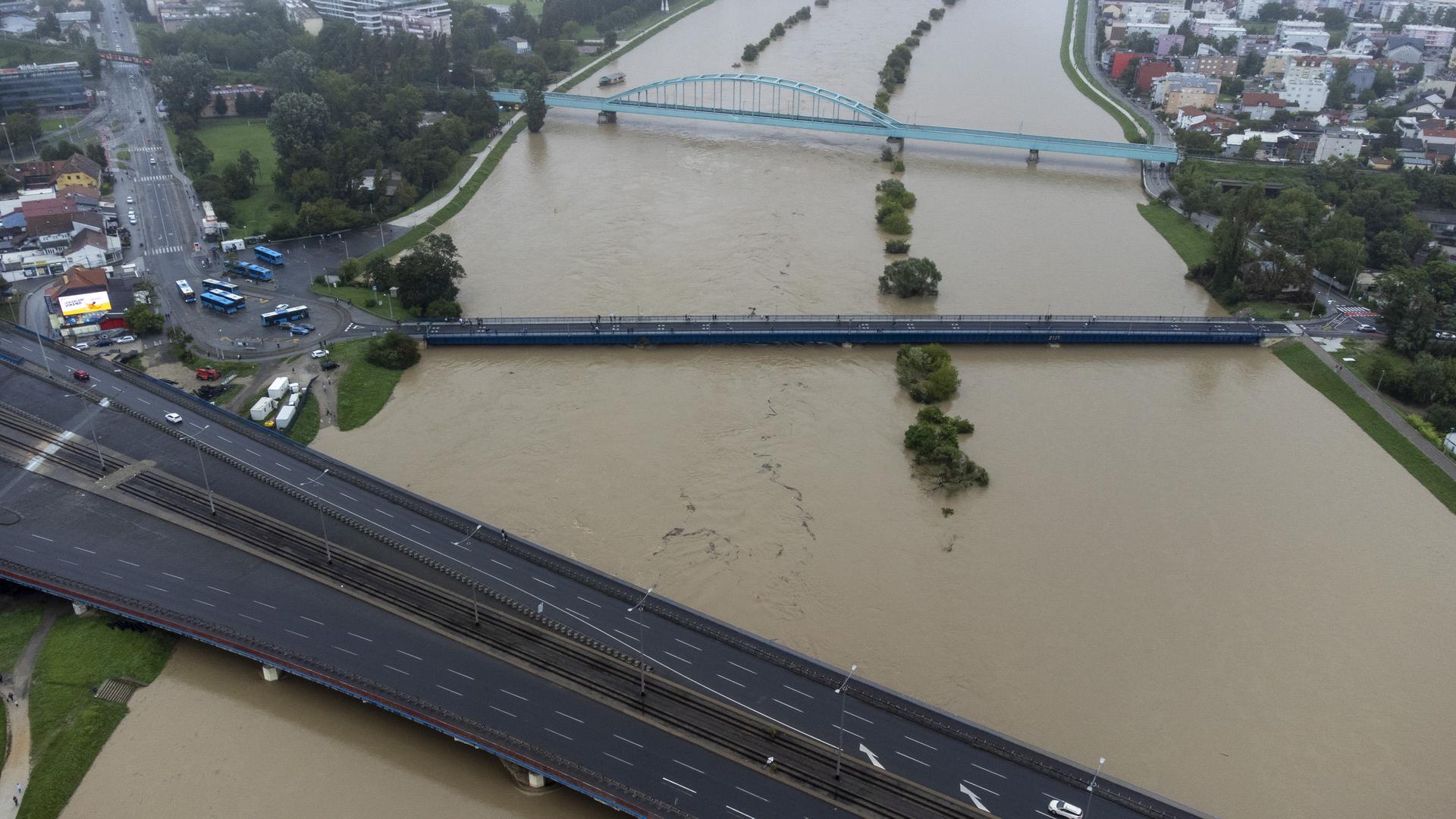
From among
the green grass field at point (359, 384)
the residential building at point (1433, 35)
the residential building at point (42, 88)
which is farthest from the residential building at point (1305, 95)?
the residential building at point (42, 88)

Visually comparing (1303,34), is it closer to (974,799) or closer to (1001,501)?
(1001,501)

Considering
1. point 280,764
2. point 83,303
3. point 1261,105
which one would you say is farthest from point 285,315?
point 1261,105

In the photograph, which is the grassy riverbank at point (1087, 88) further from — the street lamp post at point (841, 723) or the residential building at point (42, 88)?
the residential building at point (42, 88)

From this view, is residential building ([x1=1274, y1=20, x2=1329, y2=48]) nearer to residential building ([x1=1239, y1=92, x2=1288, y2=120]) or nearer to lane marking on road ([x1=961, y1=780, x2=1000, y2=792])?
residential building ([x1=1239, y1=92, x2=1288, y2=120])

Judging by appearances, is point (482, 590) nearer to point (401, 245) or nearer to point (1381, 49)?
point (401, 245)

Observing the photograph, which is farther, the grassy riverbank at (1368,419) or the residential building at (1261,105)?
the residential building at (1261,105)

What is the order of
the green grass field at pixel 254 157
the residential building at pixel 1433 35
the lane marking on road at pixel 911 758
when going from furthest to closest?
the residential building at pixel 1433 35 → the green grass field at pixel 254 157 → the lane marking on road at pixel 911 758

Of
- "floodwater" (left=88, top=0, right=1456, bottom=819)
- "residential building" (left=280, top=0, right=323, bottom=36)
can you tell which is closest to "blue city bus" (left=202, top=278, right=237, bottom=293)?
"floodwater" (left=88, top=0, right=1456, bottom=819)
